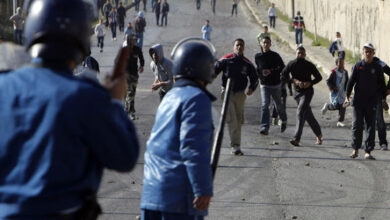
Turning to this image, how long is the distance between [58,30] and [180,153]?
6.19 ft

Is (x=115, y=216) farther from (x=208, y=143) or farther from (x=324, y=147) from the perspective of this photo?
(x=324, y=147)

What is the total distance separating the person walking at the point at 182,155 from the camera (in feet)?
15.5

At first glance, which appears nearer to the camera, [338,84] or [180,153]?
[180,153]

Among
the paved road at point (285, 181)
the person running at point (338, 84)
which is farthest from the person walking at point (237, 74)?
the person running at point (338, 84)

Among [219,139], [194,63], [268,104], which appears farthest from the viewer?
[268,104]

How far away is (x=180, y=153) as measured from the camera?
4.84m

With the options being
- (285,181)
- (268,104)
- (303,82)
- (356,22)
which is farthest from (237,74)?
(356,22)

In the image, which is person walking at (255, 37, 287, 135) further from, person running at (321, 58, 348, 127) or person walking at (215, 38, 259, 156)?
person walking at (215, 38, 259, 156)

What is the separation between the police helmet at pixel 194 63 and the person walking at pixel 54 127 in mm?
2030

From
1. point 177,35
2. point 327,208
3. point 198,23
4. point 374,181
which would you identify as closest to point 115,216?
point 327,208

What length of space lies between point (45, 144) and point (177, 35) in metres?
40.2

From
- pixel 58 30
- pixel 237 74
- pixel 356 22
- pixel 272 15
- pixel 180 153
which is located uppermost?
pixel 58 30

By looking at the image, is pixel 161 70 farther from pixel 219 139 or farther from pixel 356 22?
pixel 356 22

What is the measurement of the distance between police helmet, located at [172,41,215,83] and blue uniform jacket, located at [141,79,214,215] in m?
0.10
